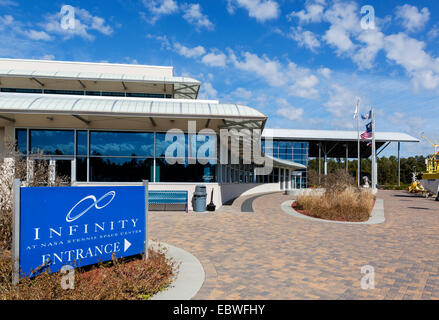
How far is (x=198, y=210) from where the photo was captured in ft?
45.3

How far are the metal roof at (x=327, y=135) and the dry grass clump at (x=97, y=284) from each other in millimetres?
40400

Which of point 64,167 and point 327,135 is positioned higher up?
point 327,135

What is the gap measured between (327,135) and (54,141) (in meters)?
38.7

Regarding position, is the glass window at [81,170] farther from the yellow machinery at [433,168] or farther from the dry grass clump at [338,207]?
the yellow machinery at [433,168]

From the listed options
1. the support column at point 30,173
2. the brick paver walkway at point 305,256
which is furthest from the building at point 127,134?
the support column at point 30,173

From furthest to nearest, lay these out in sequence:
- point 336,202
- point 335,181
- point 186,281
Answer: point 335,181 < point 336,202 < point 186,281

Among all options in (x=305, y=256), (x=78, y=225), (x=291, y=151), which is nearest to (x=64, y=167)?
(x=78, y=225)

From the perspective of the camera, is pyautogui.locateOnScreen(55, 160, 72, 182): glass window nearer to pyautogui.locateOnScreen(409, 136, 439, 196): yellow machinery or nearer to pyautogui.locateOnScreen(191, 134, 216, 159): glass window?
pyautogui.locateOnScreen(191, 134, 216, 159): glass window

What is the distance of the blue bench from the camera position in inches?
541

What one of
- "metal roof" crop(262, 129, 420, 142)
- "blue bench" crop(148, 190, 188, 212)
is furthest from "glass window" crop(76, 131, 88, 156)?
"metal roof" crop(262, 129, 420, 142)

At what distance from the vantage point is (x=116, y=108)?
12.9 meters

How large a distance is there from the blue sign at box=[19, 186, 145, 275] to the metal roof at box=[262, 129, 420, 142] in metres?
39.8

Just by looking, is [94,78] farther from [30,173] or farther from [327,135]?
[327,135]
